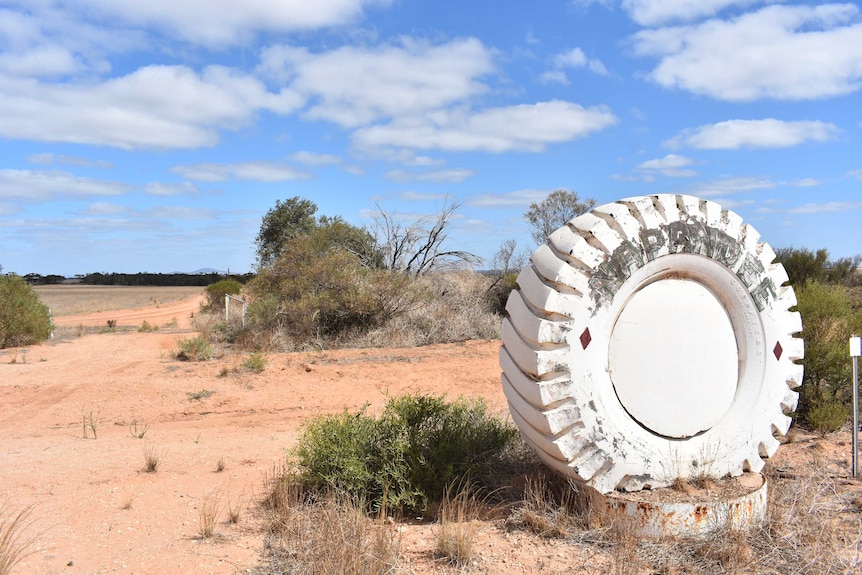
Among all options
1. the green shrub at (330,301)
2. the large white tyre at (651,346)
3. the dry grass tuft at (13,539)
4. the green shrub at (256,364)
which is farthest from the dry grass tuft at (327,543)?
the green shrub at (330,301)

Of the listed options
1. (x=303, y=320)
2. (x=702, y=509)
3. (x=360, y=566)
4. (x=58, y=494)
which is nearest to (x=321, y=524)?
(x=360, y=566)

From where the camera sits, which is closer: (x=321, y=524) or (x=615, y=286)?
(x=321, y=524)

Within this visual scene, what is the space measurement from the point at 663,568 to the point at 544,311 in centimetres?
152

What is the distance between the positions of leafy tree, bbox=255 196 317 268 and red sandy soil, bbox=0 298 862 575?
1724 centimetres

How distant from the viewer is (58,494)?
188 inches

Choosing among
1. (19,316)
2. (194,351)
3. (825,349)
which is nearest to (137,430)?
(194,351)

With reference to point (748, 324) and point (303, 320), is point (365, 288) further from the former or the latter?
point (748, 324)

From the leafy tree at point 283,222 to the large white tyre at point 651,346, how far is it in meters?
30.4

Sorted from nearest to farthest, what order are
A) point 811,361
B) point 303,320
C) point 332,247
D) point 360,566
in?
point 360,566 < point 811,361 < point 303,320 < point 332,247

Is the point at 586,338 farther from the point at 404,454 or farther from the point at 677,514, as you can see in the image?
the point at 404,454

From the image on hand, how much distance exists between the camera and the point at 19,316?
1617 centimetres

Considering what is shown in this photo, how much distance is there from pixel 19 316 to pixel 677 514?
1715 cm

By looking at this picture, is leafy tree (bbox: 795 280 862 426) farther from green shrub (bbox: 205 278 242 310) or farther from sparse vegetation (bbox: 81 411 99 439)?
green shrub (bbox: 205 278 242 310)

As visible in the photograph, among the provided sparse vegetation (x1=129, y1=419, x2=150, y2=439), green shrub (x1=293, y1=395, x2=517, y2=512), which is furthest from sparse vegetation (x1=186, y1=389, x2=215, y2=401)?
green shrub (x1=293, y1=395, x2=517, y2=512)
